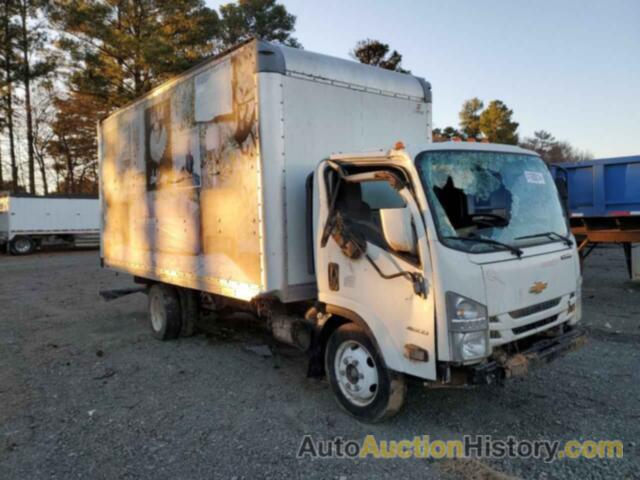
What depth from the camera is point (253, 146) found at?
4.41 meters

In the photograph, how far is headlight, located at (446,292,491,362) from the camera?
328cm

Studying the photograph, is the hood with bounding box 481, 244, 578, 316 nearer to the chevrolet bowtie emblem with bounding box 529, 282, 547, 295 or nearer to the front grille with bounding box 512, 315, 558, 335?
the chevrolet bowtie emblem with bounding box 529, 282, 547, 295

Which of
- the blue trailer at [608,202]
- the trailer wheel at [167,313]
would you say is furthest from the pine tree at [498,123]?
the trailer wheel at [167,313]

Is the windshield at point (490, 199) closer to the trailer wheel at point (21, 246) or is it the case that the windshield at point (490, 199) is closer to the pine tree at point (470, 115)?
the trailer wheel at point (21, 246)

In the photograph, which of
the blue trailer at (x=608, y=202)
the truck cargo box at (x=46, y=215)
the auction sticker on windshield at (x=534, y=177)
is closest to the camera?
the auction sticker on windshield at (x=534, y=177)

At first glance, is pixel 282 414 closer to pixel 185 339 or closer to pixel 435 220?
pixel 435 220

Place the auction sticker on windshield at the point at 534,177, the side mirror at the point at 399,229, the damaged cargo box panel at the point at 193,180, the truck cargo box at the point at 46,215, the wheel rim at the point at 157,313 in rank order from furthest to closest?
the truck cargo box at the point at 46,215 → the wheel rim at the point at 157,313 → the damaged cargo box panel at the point at 193,180 → the auction sticker on windshield at the point at 534,177 → the side mirror at the point at 399,229

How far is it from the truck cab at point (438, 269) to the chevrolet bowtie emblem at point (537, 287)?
0.05ft

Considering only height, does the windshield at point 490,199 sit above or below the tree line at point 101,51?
below

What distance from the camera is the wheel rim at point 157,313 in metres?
6.86

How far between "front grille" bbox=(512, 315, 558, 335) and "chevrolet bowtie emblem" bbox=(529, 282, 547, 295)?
261mm

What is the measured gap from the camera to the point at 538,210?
161 inches

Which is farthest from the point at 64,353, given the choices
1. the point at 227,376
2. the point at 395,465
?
the point at 395,465

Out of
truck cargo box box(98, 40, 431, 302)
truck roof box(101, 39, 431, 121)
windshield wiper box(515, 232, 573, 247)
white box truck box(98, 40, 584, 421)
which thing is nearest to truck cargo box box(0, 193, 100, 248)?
truck cargo box box(98, 40, 431, 302)
